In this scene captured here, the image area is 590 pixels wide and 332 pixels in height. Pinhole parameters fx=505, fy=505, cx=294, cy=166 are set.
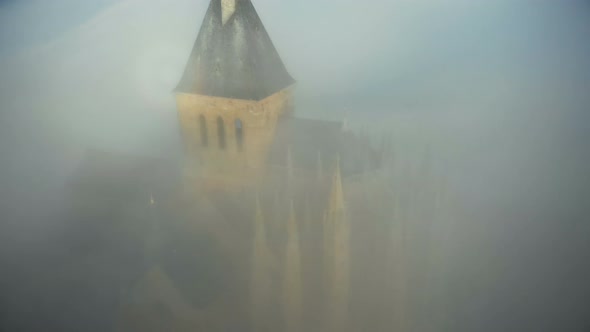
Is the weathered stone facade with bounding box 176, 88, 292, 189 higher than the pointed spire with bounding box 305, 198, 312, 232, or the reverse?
the weathered stone facade with bounding box 176, 88, 292, 189

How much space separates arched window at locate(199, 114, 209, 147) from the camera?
63.1ft

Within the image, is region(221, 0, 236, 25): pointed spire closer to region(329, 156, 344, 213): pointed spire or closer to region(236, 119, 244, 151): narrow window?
region(236, 119, 244, 151): narrow window

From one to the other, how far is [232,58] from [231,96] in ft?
4.38

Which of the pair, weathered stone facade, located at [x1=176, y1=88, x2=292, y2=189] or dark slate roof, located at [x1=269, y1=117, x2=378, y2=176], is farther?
dark slate roof, located at [x1=269, y1=117, x2=378, y2=176]

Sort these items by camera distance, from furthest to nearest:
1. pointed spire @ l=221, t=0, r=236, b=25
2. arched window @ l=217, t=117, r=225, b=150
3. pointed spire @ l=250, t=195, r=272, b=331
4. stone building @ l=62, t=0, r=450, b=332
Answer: arched window @ l=217, t=117, r=225, b=150 → pointed spire @ l=250, t=195, r=272, b=331 → stone building @ l=62, t=0, r=450, b=332 → pointed spire @ l=221, t=0, r=236, b=25

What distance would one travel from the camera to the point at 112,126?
27953mm

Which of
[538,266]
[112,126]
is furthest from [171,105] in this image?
[538,266]

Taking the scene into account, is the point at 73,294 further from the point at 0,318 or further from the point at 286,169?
the point at 286,169

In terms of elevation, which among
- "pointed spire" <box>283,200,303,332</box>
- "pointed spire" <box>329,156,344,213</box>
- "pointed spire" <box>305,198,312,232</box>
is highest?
"pointed spire" <box>329,156,344,213</box>

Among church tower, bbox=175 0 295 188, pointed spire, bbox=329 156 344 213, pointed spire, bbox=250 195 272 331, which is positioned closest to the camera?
church tower, bbox=175 0 295 188

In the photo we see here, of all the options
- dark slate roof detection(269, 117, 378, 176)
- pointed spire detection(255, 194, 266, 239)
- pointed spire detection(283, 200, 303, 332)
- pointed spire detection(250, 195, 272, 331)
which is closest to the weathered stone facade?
dark slate roof detection(269, 117, 378, 176)

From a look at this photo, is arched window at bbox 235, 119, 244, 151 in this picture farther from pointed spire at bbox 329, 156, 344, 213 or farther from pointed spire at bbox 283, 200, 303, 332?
pointed spire at bbox 329, 156, 344, 213

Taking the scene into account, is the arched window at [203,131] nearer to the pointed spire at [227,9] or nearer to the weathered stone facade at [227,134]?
the weathered stone facade at [227,134]

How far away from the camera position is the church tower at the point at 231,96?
17703mm
